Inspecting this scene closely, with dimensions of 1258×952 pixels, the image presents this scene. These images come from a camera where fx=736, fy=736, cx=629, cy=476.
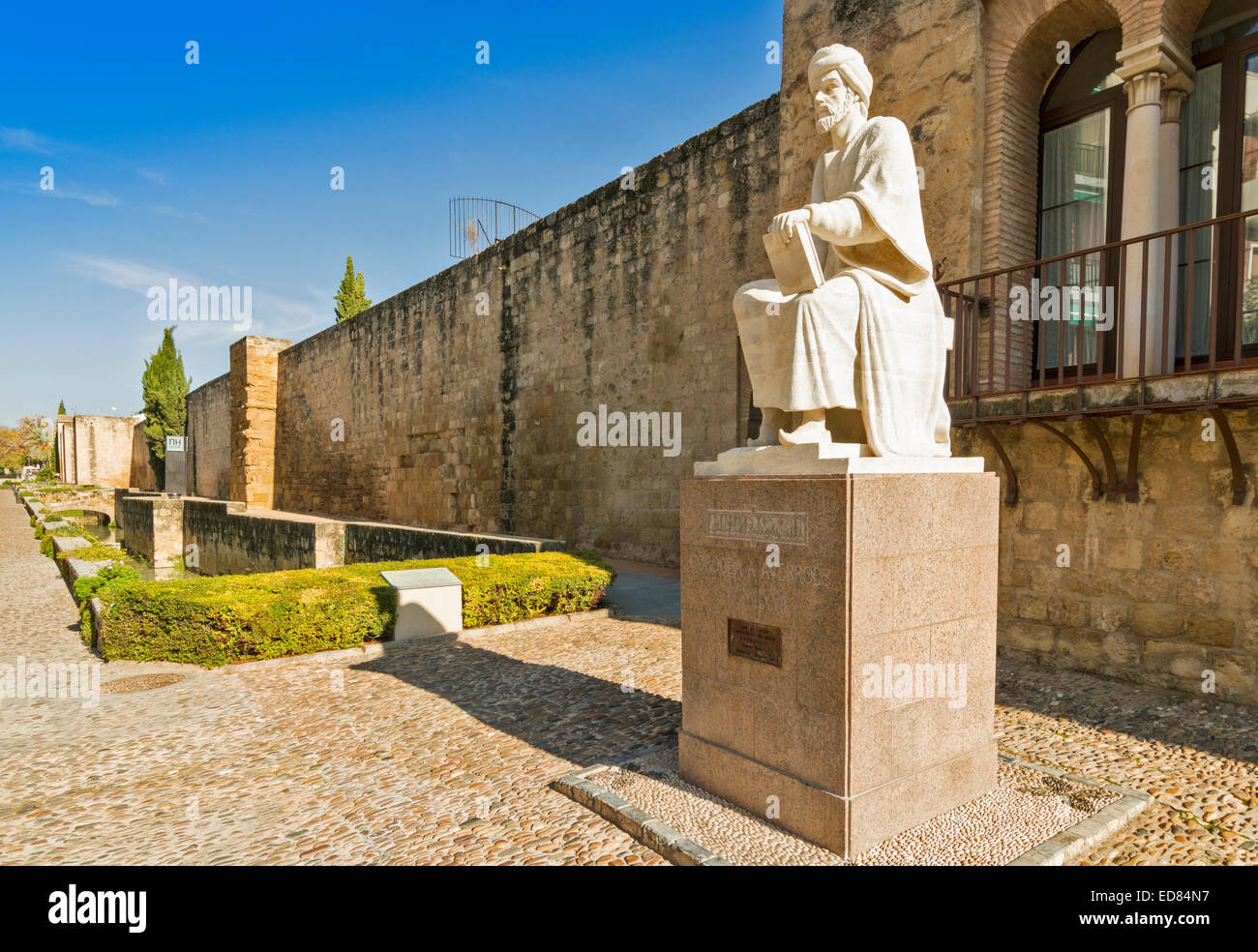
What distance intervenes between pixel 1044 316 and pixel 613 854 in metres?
5.83

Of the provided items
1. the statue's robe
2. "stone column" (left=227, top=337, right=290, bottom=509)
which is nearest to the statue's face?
the statue's robe

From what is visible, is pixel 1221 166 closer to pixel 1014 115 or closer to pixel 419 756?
pixel 1014 115

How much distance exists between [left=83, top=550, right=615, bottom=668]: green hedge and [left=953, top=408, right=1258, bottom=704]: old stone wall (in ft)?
15.3

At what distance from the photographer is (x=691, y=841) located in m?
2.92

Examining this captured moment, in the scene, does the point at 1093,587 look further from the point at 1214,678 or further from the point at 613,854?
the point at 613,854

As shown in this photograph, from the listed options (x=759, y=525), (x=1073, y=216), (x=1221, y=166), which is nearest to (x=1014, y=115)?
(x=1073, y=216)

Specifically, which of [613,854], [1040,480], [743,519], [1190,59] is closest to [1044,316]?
[1040,480]

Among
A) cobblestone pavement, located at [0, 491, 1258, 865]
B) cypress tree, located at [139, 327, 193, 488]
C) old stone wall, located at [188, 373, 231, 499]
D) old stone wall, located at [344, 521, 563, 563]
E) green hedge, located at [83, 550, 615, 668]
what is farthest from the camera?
cypress tree, located at [139, 327, 193, 488]

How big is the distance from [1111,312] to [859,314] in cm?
410

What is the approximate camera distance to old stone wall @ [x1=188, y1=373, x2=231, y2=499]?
105 feet

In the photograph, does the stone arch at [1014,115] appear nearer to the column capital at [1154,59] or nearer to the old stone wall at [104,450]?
the column capital at [1154,59]

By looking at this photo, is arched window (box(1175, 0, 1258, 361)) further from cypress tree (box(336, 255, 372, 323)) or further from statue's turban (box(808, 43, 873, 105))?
cypress tree (box(336, 255, 372, 323))

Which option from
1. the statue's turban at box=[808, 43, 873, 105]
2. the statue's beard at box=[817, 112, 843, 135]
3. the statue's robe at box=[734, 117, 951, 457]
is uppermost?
the statue's turban at box=[808, 43, 873, 105]

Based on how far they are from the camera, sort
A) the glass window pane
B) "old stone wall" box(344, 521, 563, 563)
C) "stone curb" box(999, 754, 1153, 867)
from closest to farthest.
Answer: "stone curb" box(999, 754, 1153, 867), the glass window pane, "old stone wall" box(344, 521, 563, 563)
